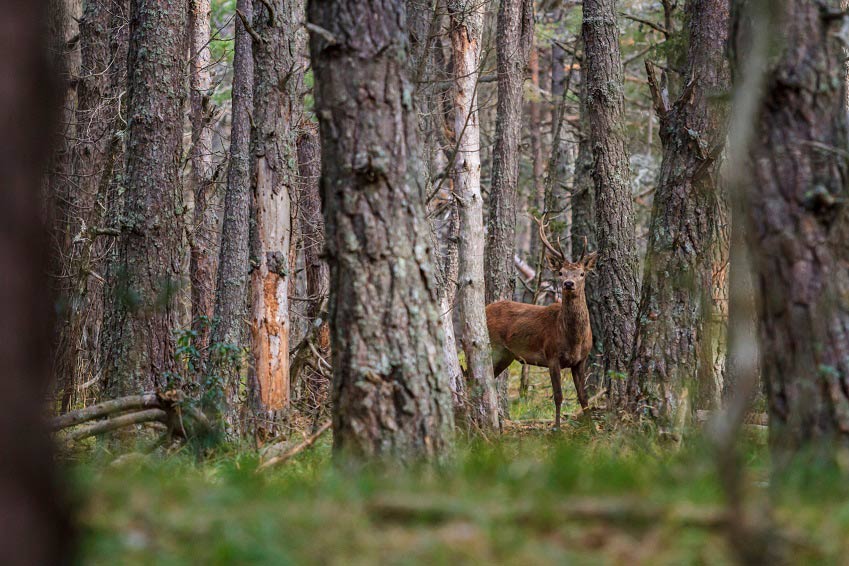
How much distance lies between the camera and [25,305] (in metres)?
2.35

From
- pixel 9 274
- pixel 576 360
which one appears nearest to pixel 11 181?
pixel 9 274

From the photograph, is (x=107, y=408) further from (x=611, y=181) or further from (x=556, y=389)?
(x=611, y=181)

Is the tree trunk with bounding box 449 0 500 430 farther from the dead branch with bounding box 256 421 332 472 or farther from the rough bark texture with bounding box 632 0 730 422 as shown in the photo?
the dead branch with bounding box 256 421 332 472

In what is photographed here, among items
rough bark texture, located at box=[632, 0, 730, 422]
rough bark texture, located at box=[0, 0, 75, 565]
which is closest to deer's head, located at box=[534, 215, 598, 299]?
rough bark texture, located at box=[632, 0, 730, 422]

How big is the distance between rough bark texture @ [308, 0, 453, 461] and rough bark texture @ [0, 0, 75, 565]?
254cm

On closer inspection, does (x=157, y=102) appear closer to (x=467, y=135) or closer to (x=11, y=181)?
(x=467, y=135)

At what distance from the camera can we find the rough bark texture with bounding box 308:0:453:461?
4883mm

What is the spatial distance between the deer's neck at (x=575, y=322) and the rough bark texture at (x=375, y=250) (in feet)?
24.3

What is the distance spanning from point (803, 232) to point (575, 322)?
26.2ft

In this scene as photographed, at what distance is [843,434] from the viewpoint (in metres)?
4.23

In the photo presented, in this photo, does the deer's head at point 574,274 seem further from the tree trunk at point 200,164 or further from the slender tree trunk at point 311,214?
the tree trunk at point 200,164

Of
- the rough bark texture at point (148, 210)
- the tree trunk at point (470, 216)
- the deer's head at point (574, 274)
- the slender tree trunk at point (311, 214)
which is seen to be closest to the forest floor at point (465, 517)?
the rough bark texture at point (148, 210)

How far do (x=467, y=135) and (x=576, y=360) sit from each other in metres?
3.56

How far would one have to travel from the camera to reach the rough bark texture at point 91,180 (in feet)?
35.9
